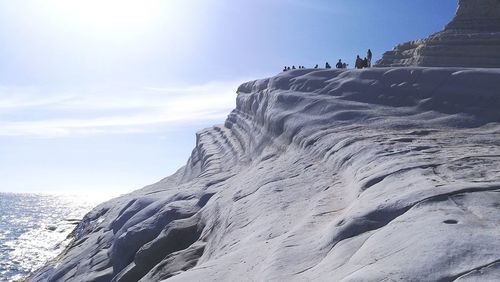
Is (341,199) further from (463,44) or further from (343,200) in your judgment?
(463,44)

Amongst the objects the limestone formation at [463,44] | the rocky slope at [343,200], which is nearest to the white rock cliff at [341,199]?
the rocky slope at [343,200]

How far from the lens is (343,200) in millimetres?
9625

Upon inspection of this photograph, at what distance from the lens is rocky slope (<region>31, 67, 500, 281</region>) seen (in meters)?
5.99

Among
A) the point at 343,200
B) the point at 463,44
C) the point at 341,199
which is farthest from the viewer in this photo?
the point at 463,44

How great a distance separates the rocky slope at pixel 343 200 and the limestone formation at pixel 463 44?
14585mm

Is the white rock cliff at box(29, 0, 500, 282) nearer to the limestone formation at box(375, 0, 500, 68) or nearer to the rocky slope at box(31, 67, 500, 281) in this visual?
the rocky slope at box(31, 67, 500, 281)

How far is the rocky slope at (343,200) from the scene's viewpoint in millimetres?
5988

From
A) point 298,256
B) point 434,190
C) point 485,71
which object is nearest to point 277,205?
point 298,256

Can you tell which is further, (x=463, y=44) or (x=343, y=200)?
(x=463, y=44)

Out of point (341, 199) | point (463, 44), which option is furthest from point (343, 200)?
point (463, 44)

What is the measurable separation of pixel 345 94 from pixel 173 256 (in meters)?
9.55

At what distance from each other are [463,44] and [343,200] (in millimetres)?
28673

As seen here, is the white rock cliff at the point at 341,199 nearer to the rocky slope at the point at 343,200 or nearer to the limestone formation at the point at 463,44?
the rocky slope at the point at 343,200

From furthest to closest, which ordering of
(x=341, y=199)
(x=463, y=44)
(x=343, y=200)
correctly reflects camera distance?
1. (x=463, y=44)
2. (x=341, y=199)
3. (x=343, y=200)
